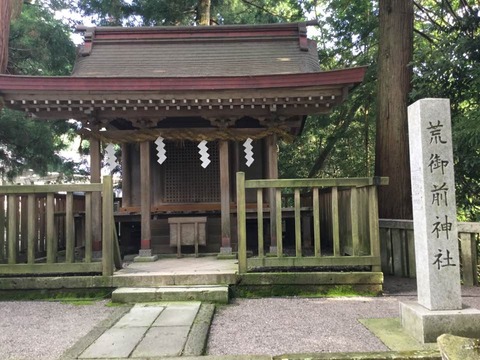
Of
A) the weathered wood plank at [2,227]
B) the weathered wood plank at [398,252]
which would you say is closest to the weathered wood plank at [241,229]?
the weathered wood plank at [398,252]

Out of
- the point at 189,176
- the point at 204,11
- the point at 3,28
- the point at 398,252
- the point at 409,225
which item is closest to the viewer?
the point at 409,225

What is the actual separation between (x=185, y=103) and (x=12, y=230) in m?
3.34

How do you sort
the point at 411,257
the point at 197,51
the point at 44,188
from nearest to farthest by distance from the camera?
the point at 44,188 → the point at 411,257 → the point at 197,51

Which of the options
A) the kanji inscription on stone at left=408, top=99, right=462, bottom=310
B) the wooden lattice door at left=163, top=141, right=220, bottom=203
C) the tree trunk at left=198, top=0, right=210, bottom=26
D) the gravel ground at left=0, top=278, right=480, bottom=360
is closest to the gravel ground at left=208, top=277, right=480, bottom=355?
the gravel ground at left=0, top=278, right=480, bottom=360

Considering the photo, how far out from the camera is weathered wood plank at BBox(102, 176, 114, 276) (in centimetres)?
533

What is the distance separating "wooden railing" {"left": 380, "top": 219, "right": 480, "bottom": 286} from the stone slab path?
3.89m

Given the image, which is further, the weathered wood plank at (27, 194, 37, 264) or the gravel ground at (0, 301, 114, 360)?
the weathered wood plank at (27, 194, 37, 264)

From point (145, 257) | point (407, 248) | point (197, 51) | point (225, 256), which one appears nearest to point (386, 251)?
point (407, 248)

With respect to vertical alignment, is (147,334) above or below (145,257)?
below

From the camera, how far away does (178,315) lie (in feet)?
14.4

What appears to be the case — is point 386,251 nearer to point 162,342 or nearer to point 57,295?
point 162,342

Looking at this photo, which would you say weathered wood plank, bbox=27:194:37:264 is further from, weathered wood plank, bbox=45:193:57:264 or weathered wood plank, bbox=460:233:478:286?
weathered wood plank, bbox=460:233:478:286

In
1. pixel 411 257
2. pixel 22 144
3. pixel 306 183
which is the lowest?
pixel 411 257

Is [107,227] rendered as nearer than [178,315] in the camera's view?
No
